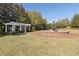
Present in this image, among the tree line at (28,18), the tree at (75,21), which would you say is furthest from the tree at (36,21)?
the tree at (75,21)

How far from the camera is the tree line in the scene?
4.75 meters

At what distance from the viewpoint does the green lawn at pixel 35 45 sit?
4.61m

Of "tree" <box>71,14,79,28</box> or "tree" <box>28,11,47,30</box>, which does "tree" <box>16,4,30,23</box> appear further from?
"tree" <box>71,14,79,28</box>

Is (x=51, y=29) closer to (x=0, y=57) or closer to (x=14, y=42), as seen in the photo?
(x=14, y=42)

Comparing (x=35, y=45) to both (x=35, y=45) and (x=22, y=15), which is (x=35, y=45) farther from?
(x=22, y=15)

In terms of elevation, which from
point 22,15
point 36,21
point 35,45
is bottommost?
point 35,45

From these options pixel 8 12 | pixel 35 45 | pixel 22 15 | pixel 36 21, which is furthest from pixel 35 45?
pixel 8 12

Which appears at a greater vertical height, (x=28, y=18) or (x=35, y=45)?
(x=28, y=18)

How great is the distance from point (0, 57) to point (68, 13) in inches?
57.5

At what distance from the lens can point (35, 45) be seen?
15.4 feet

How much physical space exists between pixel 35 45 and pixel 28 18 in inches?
20.8

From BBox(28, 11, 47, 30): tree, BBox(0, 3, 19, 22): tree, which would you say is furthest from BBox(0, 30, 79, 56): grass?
BBox(0, 3, 19, 22): tree

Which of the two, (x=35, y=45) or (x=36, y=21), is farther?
(x=36, y=21)

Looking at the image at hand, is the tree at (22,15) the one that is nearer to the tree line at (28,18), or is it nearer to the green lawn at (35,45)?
the tree line at (28,18)
